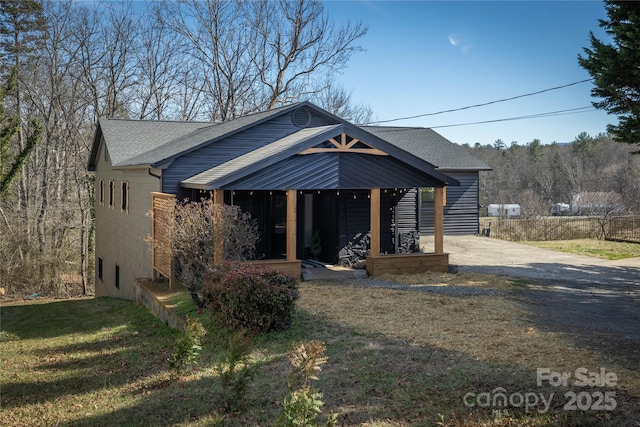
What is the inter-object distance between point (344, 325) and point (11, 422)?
16.6ft

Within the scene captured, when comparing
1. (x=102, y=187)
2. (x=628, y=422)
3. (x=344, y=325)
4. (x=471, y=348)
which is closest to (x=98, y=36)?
(x=102, y=187)

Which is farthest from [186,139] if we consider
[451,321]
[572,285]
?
[572,285]

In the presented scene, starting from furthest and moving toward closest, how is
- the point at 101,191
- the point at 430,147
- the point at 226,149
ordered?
the point at 430,147, the point at 101,191, the point at 226,149

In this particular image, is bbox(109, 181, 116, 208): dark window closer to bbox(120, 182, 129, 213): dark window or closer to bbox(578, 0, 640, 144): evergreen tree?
bbox(120, 182, 129, 213): dark window

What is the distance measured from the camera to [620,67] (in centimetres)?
1097

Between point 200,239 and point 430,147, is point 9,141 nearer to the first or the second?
point 200,239

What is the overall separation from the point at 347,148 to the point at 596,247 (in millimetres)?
13769

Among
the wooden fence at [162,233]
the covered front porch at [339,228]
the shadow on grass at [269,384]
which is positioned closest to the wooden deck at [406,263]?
the covered front porch at [339,228]

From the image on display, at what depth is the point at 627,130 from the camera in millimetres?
11484

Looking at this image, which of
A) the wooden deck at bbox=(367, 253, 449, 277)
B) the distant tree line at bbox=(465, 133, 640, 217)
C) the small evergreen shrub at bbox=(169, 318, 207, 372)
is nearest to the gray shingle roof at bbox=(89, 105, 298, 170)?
the wooden deck at bbox=(367, 253, 449, 277)

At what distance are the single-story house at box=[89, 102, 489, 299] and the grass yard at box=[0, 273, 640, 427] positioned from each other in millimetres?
3070

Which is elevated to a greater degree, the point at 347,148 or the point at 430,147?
the point at 430,147

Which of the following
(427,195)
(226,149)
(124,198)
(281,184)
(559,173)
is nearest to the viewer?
(281,184)

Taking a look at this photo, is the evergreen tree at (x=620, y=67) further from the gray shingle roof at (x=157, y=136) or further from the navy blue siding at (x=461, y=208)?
the navy blue siding at (x=461, y=208)
